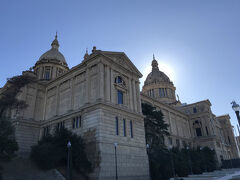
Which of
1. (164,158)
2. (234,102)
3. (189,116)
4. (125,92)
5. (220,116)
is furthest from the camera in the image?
(220,116)

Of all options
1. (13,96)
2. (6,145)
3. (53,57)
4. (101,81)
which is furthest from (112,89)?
(53,57)

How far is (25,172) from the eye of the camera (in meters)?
25.4

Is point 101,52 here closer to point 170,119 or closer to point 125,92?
point 125,92

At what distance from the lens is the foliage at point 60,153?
1056 inches

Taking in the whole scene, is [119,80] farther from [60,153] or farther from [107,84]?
[60,153]

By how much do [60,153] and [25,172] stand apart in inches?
175

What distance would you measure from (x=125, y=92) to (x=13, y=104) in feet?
58.1

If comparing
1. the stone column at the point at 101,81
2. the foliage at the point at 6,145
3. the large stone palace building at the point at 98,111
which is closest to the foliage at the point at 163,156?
the large stone palace building at the point at 98,111

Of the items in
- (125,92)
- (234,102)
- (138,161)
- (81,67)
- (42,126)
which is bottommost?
(138,161)

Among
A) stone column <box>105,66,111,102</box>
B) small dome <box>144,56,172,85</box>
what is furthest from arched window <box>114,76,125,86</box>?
small dome <box>144,56,172,85</box>

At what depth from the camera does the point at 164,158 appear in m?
35.0

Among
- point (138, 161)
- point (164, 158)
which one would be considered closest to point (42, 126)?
point (138, 161)

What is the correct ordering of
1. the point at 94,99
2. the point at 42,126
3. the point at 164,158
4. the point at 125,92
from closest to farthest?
the point at 94,99
the point at 164,158
the point at 125,92
the point at 42,126

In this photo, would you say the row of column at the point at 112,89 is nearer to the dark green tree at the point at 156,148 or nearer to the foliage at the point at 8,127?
the dark green tree at the point at 156,148
